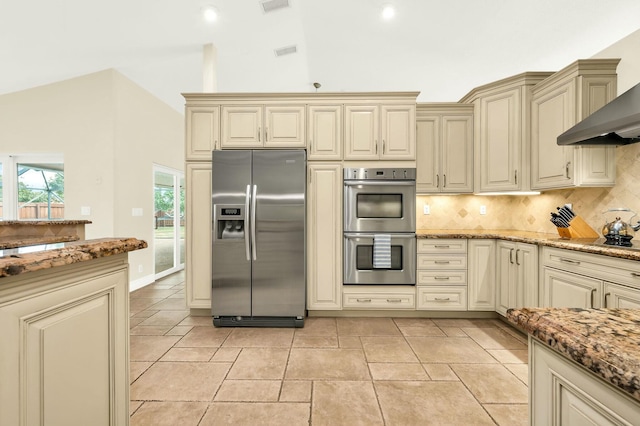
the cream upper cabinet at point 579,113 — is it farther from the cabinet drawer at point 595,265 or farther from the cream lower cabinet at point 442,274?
the cream lower cabinet at point 442,274

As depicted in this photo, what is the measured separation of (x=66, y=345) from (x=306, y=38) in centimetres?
413

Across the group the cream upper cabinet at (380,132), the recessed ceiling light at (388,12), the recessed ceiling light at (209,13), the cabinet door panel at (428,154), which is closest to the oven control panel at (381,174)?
the cream upper cabinet at (380,132)

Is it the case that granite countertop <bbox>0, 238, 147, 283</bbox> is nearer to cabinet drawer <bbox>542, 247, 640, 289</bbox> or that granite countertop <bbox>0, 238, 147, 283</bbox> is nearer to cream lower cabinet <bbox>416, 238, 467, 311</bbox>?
cabinet drawer <bbox>542, 247, 640, 289</bbox>

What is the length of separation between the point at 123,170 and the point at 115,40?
157 centimetres

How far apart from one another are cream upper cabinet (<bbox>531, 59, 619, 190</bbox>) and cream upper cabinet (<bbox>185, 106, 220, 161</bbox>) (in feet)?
11.0

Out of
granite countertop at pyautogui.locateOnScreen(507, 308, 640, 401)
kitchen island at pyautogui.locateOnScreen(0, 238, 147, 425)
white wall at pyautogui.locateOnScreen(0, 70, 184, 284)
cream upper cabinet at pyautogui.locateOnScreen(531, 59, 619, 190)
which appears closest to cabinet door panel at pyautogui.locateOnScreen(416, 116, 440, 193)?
cream upper cabinet at pyautogui.locateOnScreen(531, 59, 619, 190)

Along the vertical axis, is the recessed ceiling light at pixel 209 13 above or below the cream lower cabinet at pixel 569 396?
above

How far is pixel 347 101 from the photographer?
10.6ft

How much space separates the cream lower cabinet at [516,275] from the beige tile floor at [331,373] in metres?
0.33

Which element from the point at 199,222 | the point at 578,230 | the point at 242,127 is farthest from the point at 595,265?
the point at 199,222

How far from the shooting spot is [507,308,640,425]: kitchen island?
49 centimetres

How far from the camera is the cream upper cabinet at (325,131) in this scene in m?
3.23

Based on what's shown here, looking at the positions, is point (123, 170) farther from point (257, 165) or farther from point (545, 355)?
point (545, 355)

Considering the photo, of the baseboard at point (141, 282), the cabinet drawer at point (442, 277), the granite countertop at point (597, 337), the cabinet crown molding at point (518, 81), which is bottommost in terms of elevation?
the baseboard at point (141, 282)
